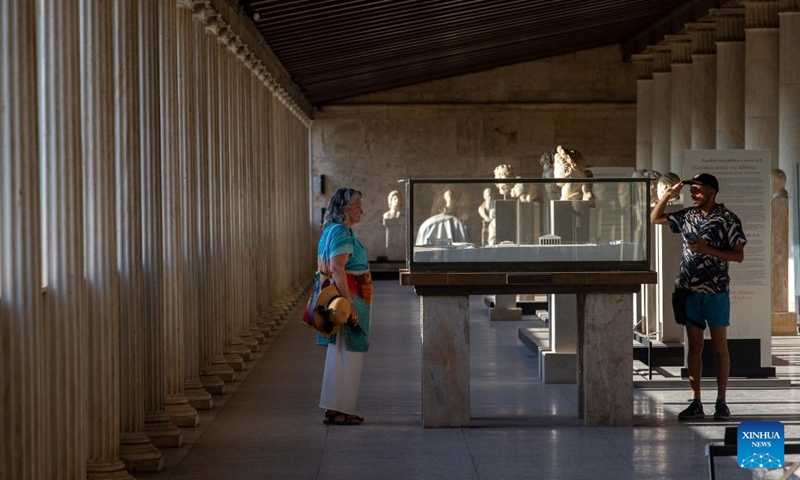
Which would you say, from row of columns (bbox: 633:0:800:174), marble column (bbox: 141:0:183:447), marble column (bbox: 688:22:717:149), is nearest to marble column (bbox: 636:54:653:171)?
row of columns (bbox: 633:0:800:174)

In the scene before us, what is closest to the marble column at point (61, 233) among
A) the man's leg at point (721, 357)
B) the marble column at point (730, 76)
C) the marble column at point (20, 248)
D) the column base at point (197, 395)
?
the marble column at point (20, 248)

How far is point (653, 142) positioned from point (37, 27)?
2669 cm

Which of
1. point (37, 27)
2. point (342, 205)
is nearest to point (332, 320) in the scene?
point (342, 205)

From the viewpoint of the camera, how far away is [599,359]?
10094mm

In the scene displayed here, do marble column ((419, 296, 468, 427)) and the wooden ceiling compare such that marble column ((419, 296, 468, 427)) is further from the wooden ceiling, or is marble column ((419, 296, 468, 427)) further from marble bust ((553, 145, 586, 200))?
the wooden ceiling

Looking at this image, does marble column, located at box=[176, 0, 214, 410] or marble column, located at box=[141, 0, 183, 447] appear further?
marble column, located at box=[176, 0, 214, 410]

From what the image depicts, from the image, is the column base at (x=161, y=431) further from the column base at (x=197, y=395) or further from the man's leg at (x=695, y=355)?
the man's leg at (x=695, y=355)

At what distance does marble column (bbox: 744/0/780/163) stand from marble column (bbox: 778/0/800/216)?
137cm

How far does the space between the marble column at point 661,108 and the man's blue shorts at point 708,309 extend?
22.1 metres

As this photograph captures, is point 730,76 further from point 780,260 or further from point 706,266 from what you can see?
point 706,266

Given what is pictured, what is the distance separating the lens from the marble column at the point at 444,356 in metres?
10.1

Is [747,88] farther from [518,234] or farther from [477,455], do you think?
[477,455]

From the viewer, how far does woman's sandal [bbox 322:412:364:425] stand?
1045 centimetres

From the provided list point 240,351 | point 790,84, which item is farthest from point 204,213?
point 790,84
